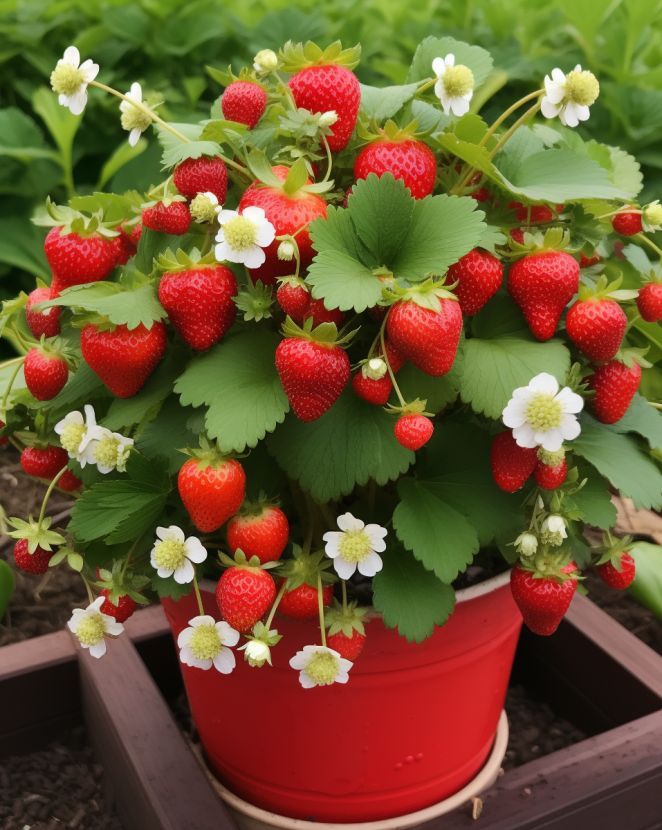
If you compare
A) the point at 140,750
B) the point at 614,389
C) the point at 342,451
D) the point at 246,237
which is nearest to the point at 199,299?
the point at 246,237

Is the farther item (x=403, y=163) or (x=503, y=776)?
(x=503, y=776)

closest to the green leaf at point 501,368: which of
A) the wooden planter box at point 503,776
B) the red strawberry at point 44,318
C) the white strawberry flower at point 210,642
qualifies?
the white strawberry flower at point 210,642

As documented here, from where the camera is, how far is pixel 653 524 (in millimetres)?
1950

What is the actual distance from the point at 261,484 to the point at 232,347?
0.15 meters

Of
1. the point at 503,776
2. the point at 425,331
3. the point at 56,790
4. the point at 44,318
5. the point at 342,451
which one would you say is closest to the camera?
the point at 425,331

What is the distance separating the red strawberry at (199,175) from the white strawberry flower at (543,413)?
34 cm

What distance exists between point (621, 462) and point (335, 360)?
1.04 feet

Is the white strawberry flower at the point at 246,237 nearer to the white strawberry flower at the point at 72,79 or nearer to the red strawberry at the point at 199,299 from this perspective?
the red strawberry at the point at 199,299

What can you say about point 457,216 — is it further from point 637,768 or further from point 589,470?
point 637,768

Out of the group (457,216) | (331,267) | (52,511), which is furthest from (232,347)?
(52,511)

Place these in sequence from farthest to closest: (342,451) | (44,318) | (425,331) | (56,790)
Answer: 1. (56,790)
2. (44,318)
3. (342,451)
4. (425,331)

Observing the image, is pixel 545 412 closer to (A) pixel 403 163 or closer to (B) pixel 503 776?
(A) pixel 403 163

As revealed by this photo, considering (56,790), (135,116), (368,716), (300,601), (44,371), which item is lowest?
(56,790)

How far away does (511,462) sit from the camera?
2.90ft
